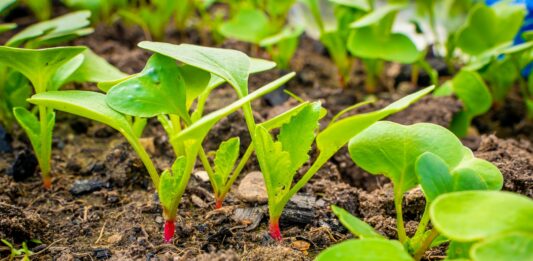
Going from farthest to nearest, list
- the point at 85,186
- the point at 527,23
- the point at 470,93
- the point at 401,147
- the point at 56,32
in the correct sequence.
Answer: the point at 527,23 < the point at 470,93 < the point at 56,32 < the point at 85,186 < the point at 401,147

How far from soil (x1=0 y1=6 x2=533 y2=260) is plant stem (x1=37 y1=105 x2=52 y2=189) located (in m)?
0.03

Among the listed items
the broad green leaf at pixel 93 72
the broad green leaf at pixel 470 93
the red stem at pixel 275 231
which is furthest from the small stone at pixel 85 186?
the broad green leaf at pixel 470 93

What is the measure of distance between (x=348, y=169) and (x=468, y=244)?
0.68m

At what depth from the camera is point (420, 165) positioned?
851mm

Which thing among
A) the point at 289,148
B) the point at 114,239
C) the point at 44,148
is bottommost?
the point at 114,239

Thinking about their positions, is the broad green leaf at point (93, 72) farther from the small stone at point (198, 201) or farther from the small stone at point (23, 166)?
the small stone at point (198, 201)

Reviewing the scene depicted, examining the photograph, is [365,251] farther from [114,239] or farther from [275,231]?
[114,239]

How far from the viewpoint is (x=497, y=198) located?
731 millimetres

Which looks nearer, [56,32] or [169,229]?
[169,229]

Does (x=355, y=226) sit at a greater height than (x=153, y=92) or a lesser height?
lesser

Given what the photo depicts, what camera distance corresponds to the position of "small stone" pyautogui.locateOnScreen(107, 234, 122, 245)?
3.63 feet

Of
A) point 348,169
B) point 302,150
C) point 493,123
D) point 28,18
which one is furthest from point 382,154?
point 28,18

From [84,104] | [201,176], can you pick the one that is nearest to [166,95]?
[84,104]

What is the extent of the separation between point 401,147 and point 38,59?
0.70 meters
